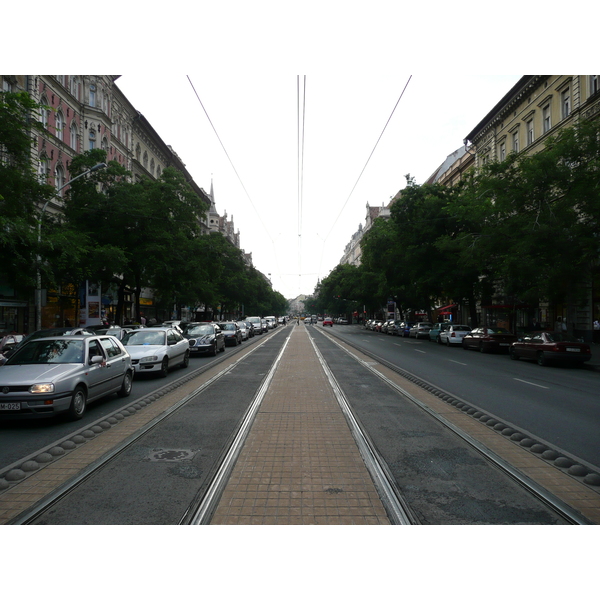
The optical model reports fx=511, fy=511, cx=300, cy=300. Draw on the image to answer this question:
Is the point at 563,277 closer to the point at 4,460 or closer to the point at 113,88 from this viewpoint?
the point at 4,460

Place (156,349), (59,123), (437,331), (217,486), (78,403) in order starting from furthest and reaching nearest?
(437,331) < (59,123) < (156,349) < (78,403) < (217,486)

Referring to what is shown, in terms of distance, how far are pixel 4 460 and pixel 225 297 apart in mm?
51227

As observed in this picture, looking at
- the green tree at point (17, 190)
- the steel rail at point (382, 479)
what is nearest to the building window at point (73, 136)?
the green tree at point (17, 190)

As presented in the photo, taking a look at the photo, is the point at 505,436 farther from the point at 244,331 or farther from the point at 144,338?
the point at 244,331

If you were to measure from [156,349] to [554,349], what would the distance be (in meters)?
14.7

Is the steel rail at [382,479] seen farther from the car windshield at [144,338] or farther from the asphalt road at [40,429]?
the car windshield at [144,338]

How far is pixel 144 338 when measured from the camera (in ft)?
52.9

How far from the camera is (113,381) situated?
1084 centimetres

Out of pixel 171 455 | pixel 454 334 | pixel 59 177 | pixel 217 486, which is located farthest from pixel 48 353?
pixel 454 334

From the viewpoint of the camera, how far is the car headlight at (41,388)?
8.27 meters

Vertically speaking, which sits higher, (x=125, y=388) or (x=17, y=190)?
(x=17, y=190)

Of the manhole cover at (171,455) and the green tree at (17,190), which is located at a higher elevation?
the green tree at (17,190)

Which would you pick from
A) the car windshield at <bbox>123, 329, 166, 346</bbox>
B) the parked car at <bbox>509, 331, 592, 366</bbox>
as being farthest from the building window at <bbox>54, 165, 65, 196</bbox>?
the parked car at <bbox>509, 331, 592, 366</bbox>

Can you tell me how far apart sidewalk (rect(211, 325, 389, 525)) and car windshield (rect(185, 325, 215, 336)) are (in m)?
14.5
